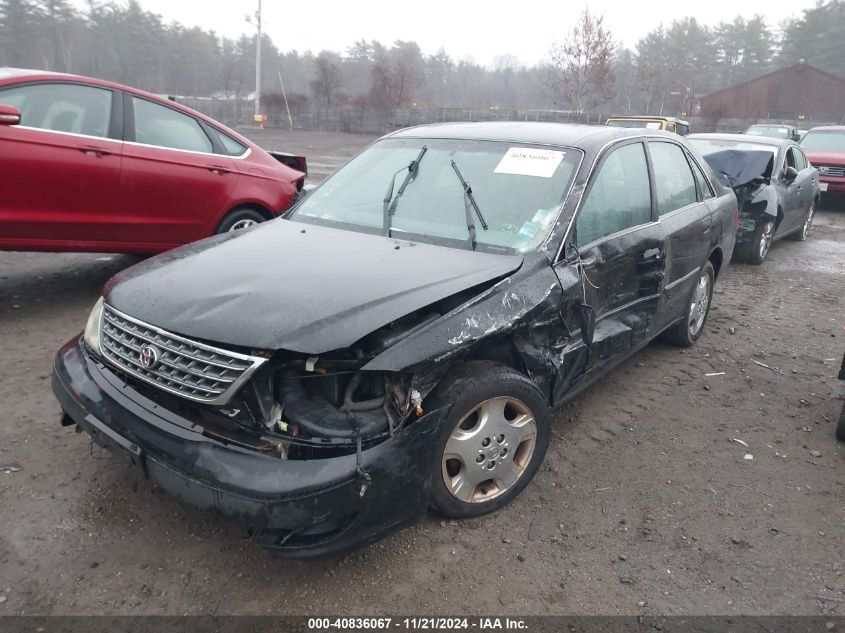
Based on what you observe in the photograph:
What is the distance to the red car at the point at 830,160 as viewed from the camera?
12.0 m

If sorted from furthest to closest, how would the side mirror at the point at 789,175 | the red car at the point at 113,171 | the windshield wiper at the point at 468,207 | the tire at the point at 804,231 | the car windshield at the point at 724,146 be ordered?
the tire at the point at 804,231 < the car windshield at the point at 724,146 < the side mirror at the point at 789,175 < the red car at the point at 113,171 < the windshield wiper at the point at 468,207

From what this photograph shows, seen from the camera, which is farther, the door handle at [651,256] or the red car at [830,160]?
the red car at [830,160]

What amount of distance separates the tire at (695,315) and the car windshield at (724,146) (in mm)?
3916

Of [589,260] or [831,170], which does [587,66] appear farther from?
[589,260]

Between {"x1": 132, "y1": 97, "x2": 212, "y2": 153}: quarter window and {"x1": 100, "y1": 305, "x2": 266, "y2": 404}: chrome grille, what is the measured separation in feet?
10.5

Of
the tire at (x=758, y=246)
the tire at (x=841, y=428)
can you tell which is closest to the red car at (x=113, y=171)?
the tire at (x=841, y=428)

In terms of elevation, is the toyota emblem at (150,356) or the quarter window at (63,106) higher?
the quarter window at (63,106)

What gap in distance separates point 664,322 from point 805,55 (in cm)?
6973

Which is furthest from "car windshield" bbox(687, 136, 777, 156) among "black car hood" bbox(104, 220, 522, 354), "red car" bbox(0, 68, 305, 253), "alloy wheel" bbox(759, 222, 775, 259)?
"black car hood" bbox(104, 220, 522, 354)

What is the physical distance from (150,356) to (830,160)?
13.4m

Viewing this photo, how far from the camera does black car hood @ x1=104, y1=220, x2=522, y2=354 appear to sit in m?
2.24

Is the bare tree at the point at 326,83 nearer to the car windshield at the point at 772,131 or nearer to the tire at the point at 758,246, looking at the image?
the car windshield at the point at 772,131

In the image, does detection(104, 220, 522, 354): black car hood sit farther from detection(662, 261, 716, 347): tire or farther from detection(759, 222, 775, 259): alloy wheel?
detection(759, 222, 775, 259): alloy wheel

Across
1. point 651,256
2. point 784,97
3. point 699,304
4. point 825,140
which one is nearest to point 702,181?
point 699,304
